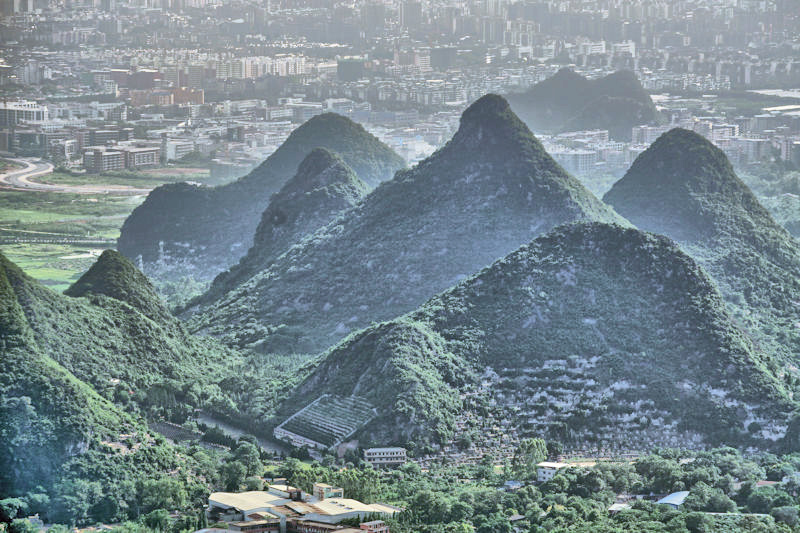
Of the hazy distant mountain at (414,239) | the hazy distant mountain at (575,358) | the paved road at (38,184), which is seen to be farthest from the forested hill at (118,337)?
the paved road at (38,184)

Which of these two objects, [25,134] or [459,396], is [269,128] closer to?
[25,134]

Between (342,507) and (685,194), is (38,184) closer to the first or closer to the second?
(685,194)

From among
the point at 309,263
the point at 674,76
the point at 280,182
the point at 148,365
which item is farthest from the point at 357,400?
the point at 674,76

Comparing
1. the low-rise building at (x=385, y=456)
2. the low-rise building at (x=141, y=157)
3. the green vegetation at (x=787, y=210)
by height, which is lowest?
the green vegetation at (x=787, y=210)

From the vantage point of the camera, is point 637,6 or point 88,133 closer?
point 88,133

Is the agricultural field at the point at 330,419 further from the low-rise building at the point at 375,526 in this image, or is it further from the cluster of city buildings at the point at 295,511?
the low-rise building at the point at 375,526

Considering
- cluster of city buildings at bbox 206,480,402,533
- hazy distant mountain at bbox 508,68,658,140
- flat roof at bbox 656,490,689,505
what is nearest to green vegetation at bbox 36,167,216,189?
hazy distant mountain at bbox 508,68,658,140

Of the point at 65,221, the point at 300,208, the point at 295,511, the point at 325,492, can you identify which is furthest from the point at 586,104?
the point at 295,511
